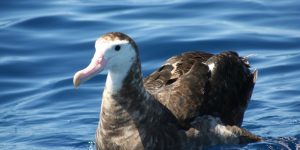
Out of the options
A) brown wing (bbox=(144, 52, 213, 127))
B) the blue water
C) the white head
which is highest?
the white head

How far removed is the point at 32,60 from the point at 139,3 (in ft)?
11.0

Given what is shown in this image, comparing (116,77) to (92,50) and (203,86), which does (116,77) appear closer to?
(203,86)

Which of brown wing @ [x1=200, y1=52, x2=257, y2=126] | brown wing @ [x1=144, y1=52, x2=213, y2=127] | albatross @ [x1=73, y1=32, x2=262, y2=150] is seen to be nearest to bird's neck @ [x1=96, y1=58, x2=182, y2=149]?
Answer: albatross @ [x1=73, y1=32, x2=262, y2=150]

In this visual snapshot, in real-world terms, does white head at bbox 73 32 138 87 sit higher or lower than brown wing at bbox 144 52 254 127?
higher

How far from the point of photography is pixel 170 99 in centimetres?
922

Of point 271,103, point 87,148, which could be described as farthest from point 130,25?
point 87,148

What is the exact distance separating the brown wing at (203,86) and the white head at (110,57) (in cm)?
96

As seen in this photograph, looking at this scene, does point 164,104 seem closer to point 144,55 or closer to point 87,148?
point 87,148

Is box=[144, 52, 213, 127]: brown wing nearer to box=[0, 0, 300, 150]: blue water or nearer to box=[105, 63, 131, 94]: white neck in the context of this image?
box=[0, 0, 300, 150]: blue water

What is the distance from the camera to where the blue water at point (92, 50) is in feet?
36.5

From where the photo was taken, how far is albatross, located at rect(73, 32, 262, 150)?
8.37 metres

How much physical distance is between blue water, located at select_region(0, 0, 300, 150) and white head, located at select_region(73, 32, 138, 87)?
1603mm

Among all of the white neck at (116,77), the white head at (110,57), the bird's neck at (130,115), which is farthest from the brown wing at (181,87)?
→ the white head at (110,57)

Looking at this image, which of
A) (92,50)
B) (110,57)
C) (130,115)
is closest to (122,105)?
(130,115)
